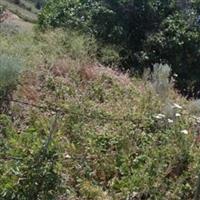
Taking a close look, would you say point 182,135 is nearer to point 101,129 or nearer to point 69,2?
point 101,129

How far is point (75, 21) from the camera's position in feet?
38.6

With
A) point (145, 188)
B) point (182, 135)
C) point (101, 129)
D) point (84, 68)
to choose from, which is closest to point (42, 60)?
point (84, 68)

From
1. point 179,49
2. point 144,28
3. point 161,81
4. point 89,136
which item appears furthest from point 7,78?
point 144,28

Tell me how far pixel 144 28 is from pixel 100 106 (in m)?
4.87

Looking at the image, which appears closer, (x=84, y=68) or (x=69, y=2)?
(x=84, y=68)

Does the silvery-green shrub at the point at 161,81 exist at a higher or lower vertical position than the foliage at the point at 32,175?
lower

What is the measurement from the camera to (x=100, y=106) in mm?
7977

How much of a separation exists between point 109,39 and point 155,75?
2029mm

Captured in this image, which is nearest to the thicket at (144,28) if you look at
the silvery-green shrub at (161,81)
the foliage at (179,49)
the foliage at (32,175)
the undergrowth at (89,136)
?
the foliage at (179,49)

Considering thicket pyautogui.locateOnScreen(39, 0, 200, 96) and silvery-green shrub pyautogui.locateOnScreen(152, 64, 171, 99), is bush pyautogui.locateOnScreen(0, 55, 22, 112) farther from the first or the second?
thicket pyautogui.locateOnScreen(39, 0, 200, 96)

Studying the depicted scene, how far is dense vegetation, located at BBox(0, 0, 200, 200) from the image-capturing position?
5.45m

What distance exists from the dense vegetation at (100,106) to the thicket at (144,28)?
0.02m

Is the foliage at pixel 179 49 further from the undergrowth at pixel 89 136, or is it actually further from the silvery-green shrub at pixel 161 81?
the undergrowth at pixel 89 136

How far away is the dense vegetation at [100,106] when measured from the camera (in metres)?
5.45
